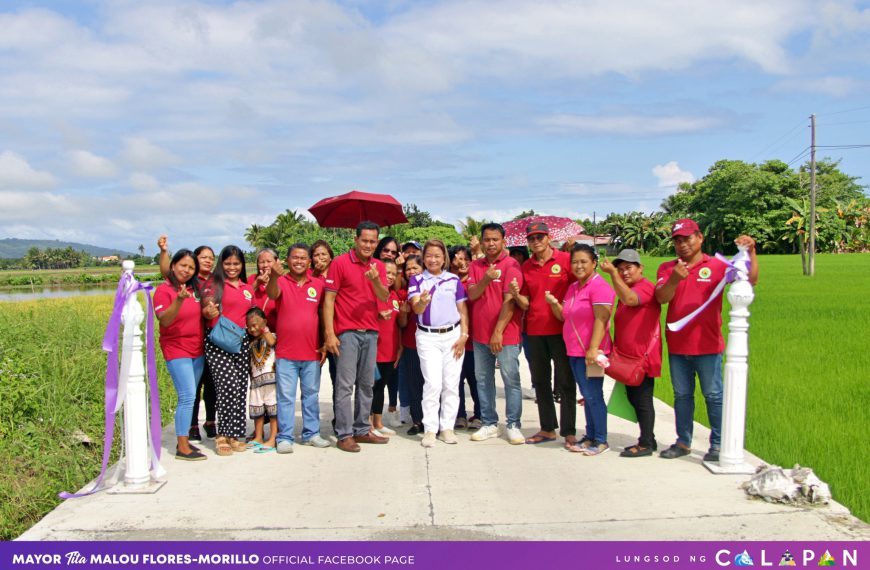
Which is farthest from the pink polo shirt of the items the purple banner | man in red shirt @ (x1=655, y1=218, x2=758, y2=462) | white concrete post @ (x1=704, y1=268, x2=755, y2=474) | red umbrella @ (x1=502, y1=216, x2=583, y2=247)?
red umbrella @ (x1=502, y1=216, x2=583, y2=247)

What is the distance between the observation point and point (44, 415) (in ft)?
21.8

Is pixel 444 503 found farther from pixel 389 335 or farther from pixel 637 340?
pixel 389 335

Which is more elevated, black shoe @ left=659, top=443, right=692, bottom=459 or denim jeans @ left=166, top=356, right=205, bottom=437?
denim jeans @ left=166, top=356, right=205, bottom=437

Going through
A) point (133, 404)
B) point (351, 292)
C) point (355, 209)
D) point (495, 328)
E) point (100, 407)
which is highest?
point (355, 209)

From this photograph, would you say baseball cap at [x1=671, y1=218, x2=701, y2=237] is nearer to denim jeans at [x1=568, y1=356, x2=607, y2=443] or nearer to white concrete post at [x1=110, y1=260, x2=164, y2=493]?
denim jeans at [x1=568, y1=356, x2=607, y2=443]

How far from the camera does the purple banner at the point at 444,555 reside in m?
3.42

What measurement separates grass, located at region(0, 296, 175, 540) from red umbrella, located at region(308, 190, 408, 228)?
2.89 meters

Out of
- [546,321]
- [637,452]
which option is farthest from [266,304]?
[637,452]

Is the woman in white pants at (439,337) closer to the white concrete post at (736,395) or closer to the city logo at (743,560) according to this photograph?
the white concrete post at (736,395)

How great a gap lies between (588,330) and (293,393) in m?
2.47

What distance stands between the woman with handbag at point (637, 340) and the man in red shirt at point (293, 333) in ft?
7.92

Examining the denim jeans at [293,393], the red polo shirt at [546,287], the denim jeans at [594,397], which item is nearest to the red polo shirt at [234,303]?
the denim jeans at [293,393]

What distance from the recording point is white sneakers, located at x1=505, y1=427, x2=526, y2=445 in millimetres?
5562

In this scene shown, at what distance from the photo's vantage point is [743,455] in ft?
15.4
